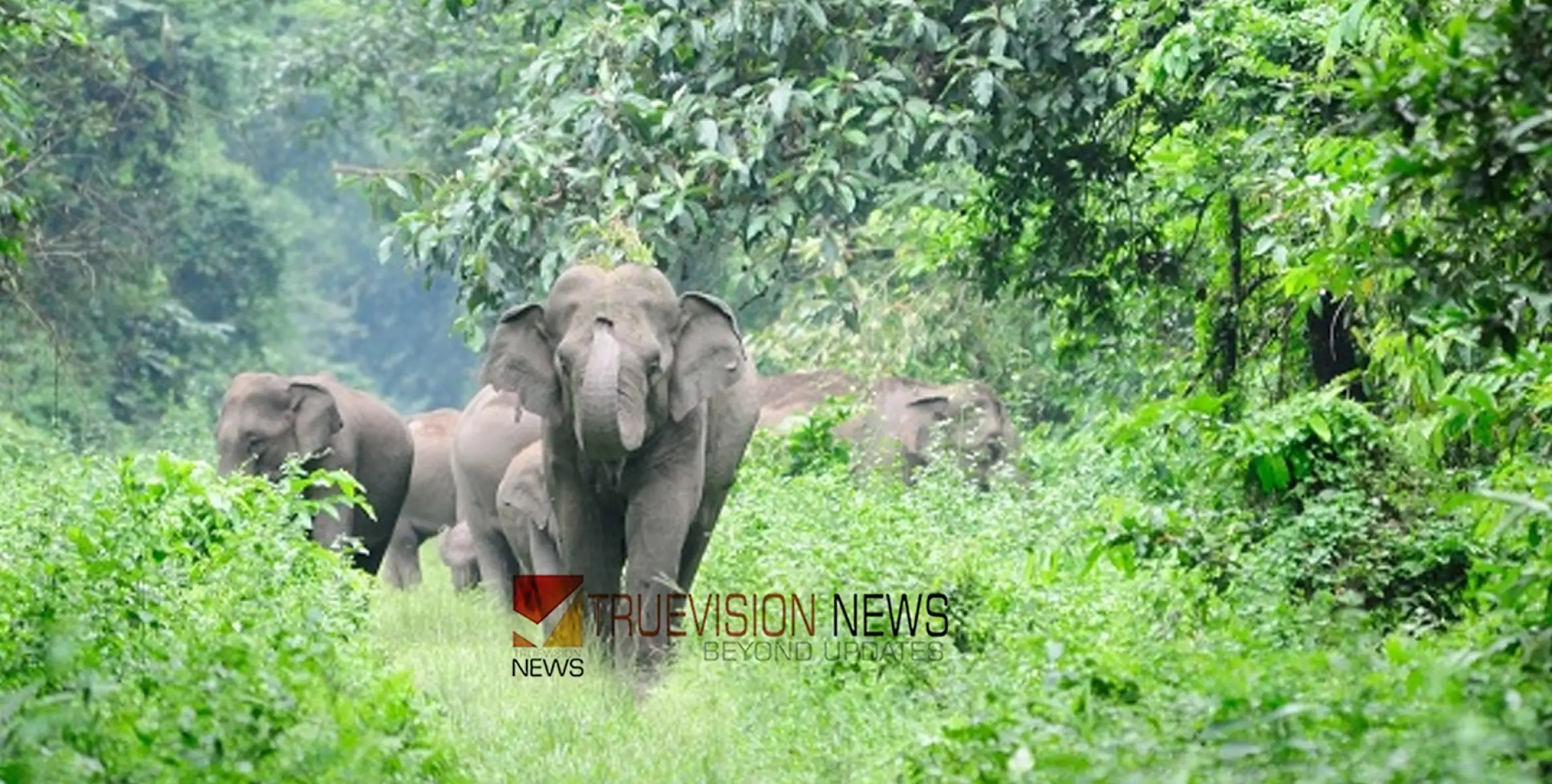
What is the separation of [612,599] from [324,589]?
6.90ft

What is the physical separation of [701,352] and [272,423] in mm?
6075

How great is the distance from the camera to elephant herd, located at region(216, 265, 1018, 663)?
1247cm

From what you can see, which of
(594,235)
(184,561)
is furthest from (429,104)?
(184,561)

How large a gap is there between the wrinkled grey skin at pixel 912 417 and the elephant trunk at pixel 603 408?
8.16 m

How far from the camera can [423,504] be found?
23.4 metres

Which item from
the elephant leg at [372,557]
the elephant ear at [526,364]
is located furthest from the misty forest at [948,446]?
the elephant leg at [372,557]

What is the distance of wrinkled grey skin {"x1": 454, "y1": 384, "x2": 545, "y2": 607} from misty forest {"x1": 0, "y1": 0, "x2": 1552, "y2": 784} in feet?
0.29

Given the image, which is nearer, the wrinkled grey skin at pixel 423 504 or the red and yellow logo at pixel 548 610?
the red and yellow logo at pixel 548 610

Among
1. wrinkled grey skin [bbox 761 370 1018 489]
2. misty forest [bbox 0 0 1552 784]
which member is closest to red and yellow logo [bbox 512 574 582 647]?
misty forest [bbox 0 0 1552 784]

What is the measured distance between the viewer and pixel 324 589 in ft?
36.9

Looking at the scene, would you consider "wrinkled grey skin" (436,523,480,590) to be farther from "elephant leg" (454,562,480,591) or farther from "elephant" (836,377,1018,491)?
"elephant" (836,377,1018,491)

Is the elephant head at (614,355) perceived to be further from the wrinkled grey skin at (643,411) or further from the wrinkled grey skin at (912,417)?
the wrinkled grey skin at (912,417)

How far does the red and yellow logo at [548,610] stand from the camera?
13609mm

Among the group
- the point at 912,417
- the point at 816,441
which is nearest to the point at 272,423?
the point at 816,441
